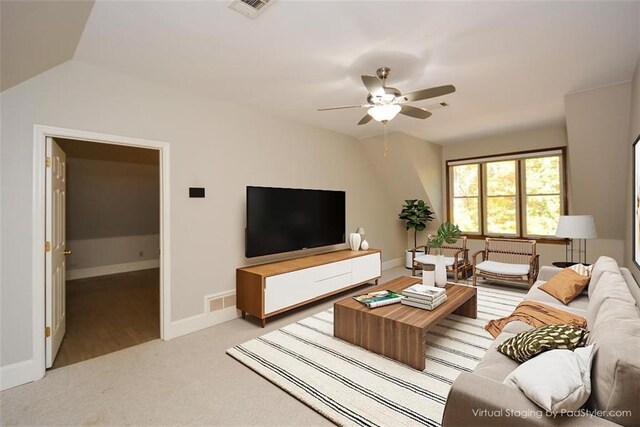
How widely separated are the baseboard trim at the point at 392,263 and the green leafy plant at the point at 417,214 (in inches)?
31.9

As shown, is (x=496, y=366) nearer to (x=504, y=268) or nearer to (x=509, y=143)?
(x=504, y=268)

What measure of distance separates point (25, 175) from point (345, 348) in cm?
301

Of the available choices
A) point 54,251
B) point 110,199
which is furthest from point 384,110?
point 110,199

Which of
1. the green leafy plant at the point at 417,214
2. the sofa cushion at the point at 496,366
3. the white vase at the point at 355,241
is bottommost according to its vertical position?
the sofa cushion at the point at 496,366

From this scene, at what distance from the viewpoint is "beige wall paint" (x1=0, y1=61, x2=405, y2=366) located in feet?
7.61

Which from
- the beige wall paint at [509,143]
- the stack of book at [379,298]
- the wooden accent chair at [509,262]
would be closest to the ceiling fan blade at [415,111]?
the stack of book at [379,298]

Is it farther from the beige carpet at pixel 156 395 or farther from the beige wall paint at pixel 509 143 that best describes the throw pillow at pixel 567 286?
the beige wall paint at pixel 509 143

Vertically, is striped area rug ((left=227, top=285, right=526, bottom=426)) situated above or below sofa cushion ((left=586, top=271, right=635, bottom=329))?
below

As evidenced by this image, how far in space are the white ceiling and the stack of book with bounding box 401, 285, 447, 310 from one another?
6.84 ft

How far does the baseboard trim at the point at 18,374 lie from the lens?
2.25 metres

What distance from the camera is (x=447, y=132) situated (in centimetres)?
532

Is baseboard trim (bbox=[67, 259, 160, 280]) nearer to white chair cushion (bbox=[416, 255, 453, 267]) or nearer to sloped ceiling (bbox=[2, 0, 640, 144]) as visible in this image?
sloped ceiling (bbox=[2, 0, 640, 144])

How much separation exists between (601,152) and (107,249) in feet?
28.0

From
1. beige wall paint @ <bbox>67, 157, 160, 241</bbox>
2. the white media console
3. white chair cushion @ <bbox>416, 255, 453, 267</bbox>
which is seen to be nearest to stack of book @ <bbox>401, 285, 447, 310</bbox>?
the white media console
